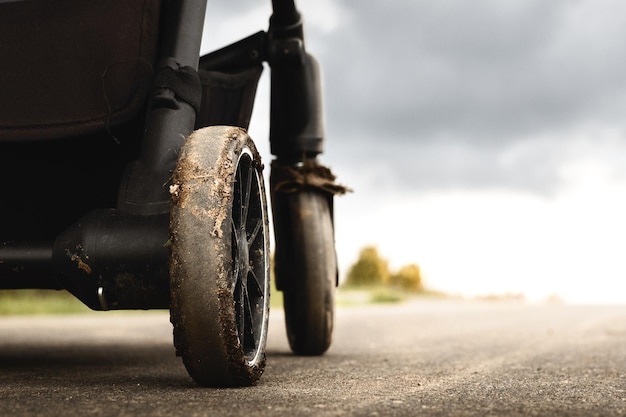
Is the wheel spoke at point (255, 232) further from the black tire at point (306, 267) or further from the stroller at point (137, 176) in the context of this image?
the black tire at point (306, 267)

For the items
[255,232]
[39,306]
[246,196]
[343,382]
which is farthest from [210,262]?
[39,306]

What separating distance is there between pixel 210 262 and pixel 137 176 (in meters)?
0.55

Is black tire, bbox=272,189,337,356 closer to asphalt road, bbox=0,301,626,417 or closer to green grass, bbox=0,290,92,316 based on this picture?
asphalt road, bbox=0,301,626,417

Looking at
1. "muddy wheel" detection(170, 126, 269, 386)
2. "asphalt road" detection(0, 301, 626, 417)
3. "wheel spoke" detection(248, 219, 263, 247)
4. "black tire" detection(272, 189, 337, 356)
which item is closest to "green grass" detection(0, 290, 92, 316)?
"asphalt road" detection(0, 301, 626, 417)

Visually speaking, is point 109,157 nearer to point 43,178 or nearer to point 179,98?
point 43,178

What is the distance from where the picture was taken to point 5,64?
2.90m

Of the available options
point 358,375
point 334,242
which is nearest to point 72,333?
point 334,242

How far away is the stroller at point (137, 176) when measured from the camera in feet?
7.55

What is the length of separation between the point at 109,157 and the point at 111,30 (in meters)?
0.48

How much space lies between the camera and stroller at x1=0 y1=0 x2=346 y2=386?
2.30 meters

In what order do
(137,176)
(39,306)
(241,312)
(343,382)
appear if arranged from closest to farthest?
1. (241,312)
2. (137,176)
3. (343,382)
4. (39,306)

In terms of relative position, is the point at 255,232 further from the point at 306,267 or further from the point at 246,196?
the point at 306,267

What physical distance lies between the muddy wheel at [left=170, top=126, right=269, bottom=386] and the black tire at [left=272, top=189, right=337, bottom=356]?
1432mm

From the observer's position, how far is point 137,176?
267cm
